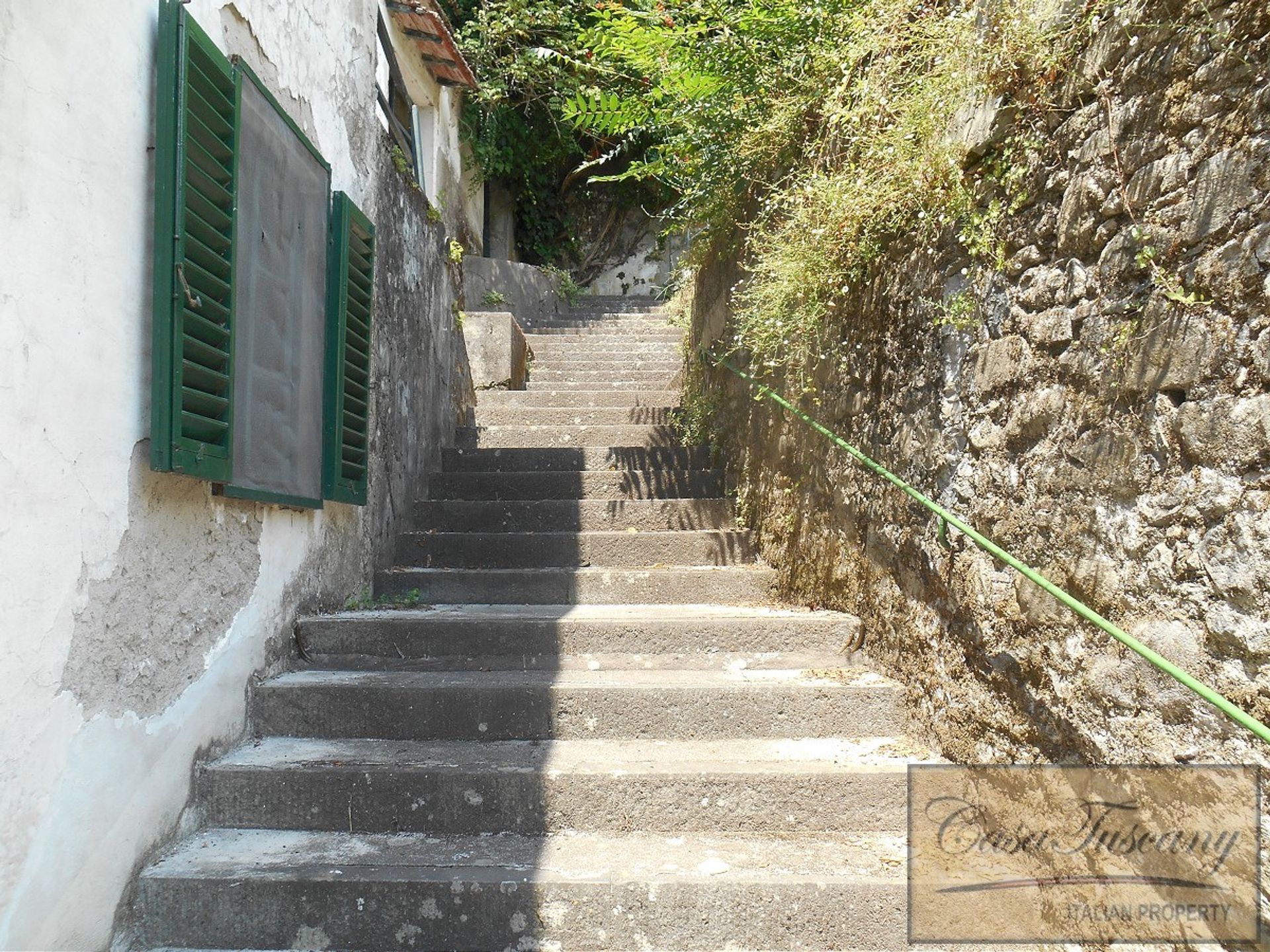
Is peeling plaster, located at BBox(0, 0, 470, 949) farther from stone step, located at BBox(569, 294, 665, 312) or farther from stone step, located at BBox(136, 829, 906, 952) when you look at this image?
stone step, located at BBox(569, 294, 665, 312)

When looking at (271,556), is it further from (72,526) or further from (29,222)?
(29,222)

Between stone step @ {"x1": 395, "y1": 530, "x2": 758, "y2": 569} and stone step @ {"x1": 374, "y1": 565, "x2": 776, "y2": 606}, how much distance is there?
300 mm

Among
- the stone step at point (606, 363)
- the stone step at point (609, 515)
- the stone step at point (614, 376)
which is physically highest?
the stone step at point (606, 363)

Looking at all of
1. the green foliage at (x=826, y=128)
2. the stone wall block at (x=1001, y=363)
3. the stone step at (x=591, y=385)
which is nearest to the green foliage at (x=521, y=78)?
the stone step at (x=591, y=385)

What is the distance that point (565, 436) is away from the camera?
5.50 metres

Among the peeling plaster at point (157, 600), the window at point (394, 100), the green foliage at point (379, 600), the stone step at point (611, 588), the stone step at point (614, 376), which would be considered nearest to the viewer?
the peeling plaster at point (157, 600)

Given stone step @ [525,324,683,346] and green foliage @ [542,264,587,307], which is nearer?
stone step @ [525,324,683,346]

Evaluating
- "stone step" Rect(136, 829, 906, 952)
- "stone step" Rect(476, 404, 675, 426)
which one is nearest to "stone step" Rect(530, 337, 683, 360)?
"stone step" Rect(476, 404, 675, 426)

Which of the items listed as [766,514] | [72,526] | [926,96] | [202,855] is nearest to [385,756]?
[202,855]

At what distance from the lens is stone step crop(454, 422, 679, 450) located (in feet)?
17.7

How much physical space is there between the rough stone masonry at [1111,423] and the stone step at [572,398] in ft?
10.5

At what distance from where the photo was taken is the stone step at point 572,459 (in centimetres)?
507

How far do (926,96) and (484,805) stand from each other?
8.11ft

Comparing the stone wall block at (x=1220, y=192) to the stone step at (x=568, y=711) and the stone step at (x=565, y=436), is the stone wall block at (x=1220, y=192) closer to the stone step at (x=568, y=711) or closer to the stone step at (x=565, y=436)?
the stone step at (x=568, y=711)
